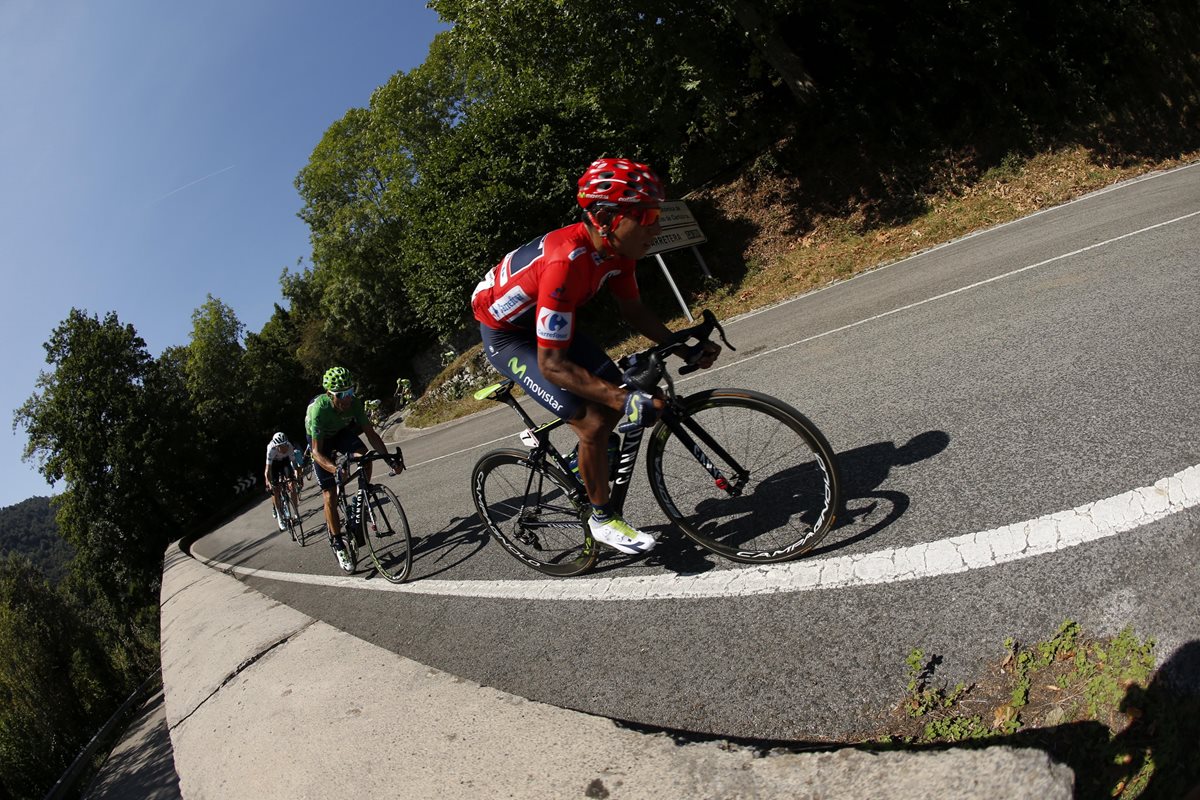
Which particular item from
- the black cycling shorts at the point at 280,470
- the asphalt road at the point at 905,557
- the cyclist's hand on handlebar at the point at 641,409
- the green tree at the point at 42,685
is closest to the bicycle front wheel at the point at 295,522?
the black cycling shorts at the point at 280,470

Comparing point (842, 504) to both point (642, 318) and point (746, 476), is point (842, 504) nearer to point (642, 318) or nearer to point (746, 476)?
point (746, 476)

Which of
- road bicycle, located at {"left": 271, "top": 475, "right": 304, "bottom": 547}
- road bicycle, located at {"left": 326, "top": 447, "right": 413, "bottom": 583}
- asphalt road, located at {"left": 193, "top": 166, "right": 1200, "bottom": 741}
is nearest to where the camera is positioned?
asphalt road, located at {"left": 193, "top": 166, "right": 1200, "bottom": 741}

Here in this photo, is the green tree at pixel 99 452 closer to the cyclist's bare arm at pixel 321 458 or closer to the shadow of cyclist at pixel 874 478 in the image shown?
the cyclist's bare arm at pixel 321 458

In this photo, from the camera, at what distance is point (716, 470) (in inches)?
151

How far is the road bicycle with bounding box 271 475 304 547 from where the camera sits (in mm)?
12273

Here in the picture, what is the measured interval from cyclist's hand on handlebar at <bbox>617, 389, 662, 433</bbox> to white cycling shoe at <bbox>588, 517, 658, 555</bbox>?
75 cm

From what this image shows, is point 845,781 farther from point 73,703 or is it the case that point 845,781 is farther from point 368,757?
point 73,703

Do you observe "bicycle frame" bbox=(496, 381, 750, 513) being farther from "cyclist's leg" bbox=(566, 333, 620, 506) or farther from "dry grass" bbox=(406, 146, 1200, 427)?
"dry grass" bbox=(406, 146, 1200, 427)

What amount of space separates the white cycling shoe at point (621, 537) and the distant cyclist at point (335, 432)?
3386 mm

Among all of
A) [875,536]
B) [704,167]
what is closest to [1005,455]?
[875,536]

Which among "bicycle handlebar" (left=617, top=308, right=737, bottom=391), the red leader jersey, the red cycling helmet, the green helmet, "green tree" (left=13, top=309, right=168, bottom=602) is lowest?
"bicycle handlebar" (left=617, top=308, right=737, bottom=391)

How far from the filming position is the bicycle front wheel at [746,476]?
3465 millimetres

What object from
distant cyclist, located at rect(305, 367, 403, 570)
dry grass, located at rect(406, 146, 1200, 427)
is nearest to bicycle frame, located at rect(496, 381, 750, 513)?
distant cyclist, located at rect(305, 367, 403, 570)

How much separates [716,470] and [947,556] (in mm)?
1245
